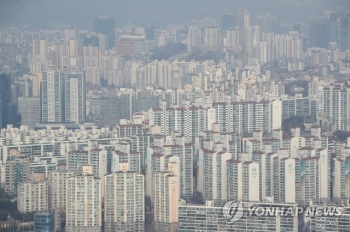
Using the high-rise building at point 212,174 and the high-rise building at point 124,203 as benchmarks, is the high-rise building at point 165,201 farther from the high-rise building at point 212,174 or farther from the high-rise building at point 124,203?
the high-rise building at point 212,174

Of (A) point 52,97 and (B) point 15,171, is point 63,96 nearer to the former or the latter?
(A) point 52,97

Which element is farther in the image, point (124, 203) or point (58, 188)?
point (58, 188)

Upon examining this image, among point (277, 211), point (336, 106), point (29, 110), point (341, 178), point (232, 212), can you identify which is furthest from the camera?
point (29, 110)

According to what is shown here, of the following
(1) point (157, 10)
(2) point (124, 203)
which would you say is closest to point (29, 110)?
(1) point (157, 10)

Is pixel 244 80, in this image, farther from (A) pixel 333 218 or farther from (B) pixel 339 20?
(A) pixel 333 218

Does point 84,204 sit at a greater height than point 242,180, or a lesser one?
lesser

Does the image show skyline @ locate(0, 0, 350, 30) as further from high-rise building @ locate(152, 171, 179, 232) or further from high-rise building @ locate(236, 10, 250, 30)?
high-rise building @ locate(152, 171, 179, 232)

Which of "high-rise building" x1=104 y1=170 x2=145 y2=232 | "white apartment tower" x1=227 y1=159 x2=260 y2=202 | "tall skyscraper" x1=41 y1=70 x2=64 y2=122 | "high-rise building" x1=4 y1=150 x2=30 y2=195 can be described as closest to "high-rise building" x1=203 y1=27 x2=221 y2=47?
"tall skyscraper" x1=41 y1=70 x2=64 y2=122
